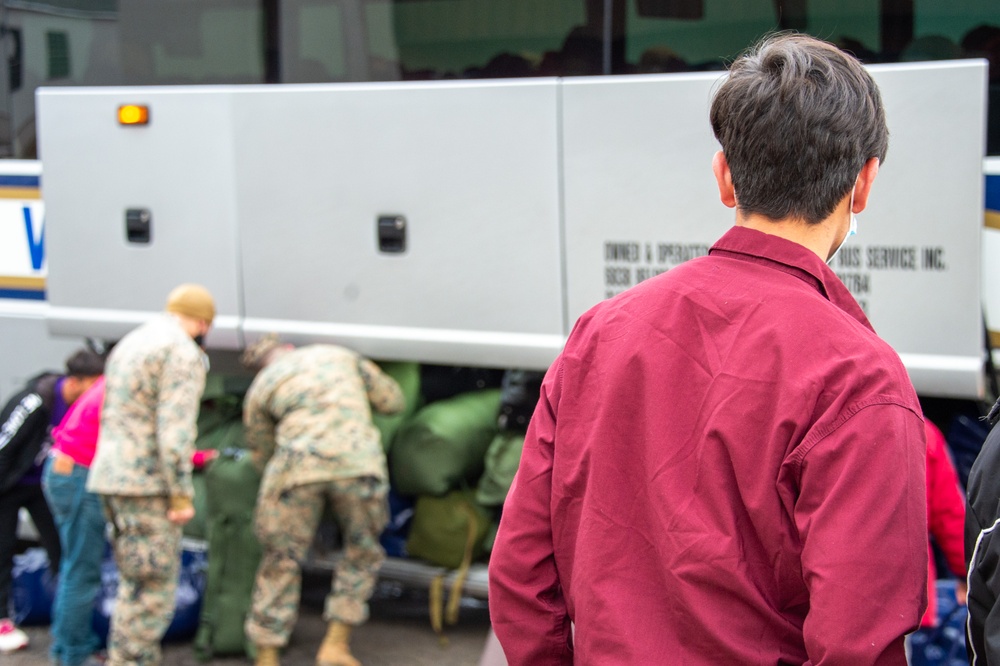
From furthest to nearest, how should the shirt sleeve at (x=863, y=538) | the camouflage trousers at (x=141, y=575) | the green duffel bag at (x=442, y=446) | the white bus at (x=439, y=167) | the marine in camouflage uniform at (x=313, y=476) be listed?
the green duffel bag at (x=442, y=446) < the marine in camouflage uniform at (x=313, y=476) < the camouflage trousers at (x=141, y=575) < the white bus at (x=439, y=167) < the shirt sleeve at (x=863, y=538)

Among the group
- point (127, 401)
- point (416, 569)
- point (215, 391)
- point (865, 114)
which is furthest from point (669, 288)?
point (215, 391)

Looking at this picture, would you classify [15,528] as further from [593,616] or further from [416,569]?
[593,616]

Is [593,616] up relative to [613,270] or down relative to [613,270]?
down

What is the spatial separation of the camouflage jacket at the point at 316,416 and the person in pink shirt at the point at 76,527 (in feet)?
2.23

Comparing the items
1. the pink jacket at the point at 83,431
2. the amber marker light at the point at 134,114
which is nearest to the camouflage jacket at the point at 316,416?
the pink jacket at the point at 83,431

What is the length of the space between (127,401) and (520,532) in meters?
3.15

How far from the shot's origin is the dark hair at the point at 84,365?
195 inches

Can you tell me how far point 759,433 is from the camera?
1337 mm

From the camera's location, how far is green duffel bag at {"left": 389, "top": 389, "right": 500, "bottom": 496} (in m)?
4.76

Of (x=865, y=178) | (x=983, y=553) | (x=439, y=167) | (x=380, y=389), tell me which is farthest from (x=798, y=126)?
(x=380, y=389)

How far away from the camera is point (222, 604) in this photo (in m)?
4.82

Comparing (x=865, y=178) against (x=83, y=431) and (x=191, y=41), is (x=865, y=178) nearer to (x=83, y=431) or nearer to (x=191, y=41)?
(x=83, y=431)

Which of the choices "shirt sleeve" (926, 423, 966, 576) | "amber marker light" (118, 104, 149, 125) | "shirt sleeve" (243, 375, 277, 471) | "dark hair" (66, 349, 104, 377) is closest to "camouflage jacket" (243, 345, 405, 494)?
"shirt sleeve" (243, 375, 277, 471)

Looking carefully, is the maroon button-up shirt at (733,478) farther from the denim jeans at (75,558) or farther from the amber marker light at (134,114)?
the amber marker light at (134,114)
